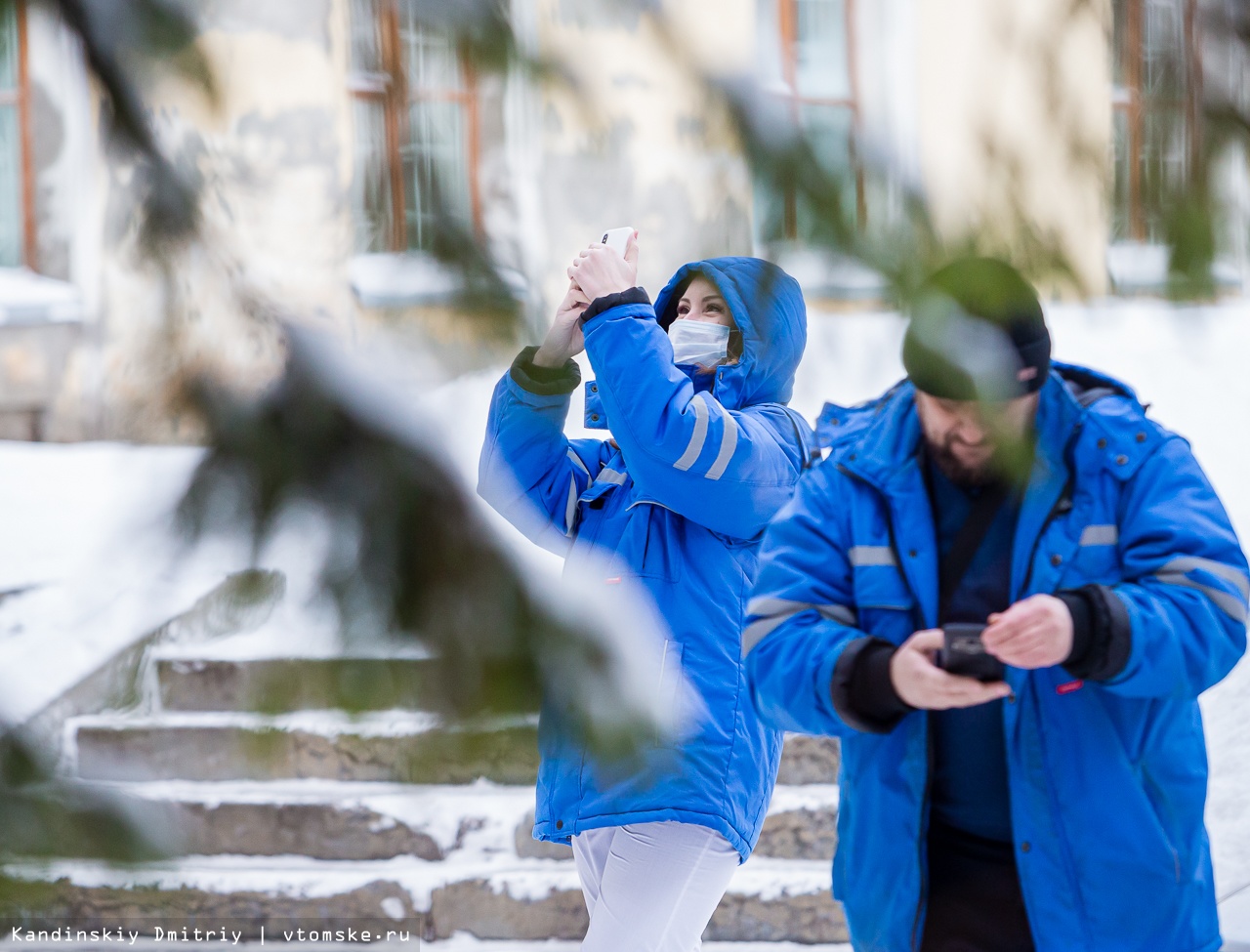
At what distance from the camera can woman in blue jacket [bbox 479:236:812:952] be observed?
1.57 meters

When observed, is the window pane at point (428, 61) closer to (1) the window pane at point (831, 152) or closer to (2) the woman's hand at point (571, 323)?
(1) the window pane at point (831, 152)

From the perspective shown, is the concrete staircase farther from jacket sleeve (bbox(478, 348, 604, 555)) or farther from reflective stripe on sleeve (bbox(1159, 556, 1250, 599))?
reflective stripe on sleeve (bbox(1159, 556, 1250, 599))

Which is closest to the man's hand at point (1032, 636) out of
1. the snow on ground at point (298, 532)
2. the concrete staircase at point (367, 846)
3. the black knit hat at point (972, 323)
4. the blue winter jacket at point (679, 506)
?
the blue winter jacket at point (679, 506)

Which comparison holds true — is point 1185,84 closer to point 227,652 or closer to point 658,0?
point 658,0

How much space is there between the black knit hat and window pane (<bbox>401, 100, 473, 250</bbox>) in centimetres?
24

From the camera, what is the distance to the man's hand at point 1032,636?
4.25 feet

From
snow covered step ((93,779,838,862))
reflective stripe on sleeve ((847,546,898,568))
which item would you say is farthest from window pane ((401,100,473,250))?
snow covered step ((93,779,838,862))

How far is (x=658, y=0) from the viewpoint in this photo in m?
0.54

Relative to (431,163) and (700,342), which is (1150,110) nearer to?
(431,163)

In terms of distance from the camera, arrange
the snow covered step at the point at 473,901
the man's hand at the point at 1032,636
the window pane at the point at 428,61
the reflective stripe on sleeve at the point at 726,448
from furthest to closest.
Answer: the snow covered step at the point at 473,901 < the reflective stripe on sleeve at the point at 726,448 < the man's hand at the point at 1032,636 < the window pane at the point at 428,61

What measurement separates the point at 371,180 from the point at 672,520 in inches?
49.6

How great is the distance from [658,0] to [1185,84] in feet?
0.77

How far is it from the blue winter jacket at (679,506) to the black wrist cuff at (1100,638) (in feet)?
1.61

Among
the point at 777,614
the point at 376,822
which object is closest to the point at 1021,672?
the point at 777,614
